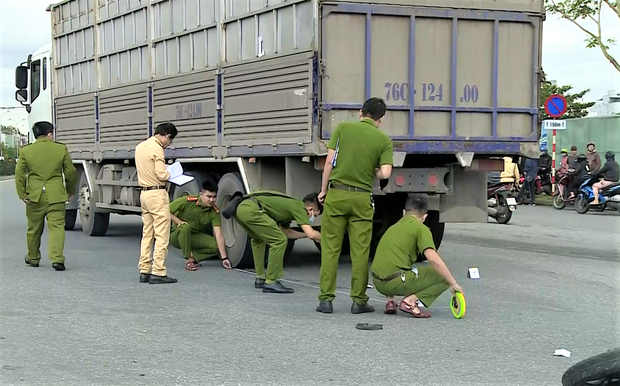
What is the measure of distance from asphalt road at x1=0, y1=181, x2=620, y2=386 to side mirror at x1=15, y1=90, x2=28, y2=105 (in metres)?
7.13

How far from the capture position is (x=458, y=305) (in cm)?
718

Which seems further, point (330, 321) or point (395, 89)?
point (395, 89)

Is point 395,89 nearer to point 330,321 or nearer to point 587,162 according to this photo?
point 330,321

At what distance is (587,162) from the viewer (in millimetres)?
20969

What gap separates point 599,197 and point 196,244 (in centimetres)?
1184

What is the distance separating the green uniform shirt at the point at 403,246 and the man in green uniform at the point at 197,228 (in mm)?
3376

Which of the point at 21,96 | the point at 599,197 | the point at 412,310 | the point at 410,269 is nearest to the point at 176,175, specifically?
the point at 410,269

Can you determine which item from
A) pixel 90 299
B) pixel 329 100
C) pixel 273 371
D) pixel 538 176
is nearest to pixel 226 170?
pixel 329 100

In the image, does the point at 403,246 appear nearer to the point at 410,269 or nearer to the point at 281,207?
the point at 410,269

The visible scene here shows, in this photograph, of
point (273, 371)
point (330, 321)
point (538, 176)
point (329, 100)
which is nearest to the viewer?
point (273, 371)

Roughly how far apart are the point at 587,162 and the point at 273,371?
56.3 feet

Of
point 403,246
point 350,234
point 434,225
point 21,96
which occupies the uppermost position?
point 21,96

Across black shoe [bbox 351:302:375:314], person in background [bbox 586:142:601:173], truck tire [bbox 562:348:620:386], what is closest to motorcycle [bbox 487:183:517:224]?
person in background [bbox 586:142:601:173]

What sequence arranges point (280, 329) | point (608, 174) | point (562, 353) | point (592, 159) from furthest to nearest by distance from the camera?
point (592, 159) < point (608, 174) < point (280, 329) < point (562, 353)
